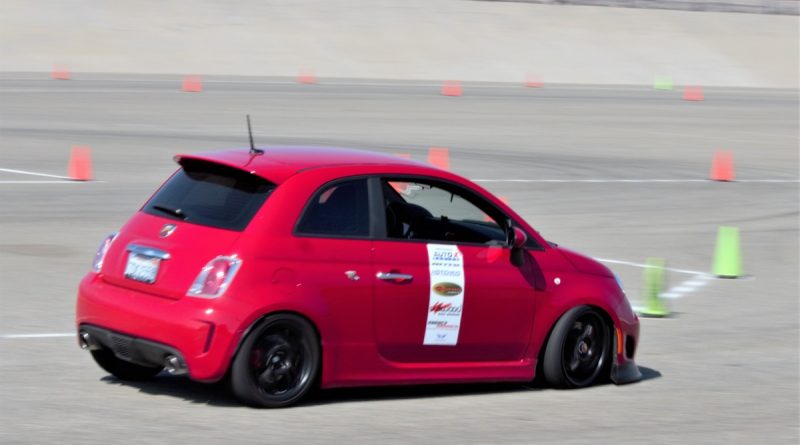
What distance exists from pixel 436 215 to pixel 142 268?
6.27 feet

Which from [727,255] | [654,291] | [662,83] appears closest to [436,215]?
[654,291]

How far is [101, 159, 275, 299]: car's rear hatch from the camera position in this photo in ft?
24.7

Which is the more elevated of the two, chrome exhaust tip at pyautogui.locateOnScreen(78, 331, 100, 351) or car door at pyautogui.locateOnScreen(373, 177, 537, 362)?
car door at pyautogui.locateOnScreen(373, 177, 537, 362)

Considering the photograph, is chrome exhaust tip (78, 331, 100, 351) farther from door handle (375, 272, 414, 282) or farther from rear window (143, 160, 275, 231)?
door handle (375, 272, 414, 282)

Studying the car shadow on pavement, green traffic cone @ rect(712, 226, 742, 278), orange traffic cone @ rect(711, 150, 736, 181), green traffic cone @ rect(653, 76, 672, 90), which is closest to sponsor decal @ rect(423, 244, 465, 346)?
the car shadow on pavement

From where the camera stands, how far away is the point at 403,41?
55656mm

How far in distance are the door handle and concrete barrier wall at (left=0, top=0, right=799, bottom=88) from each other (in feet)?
129

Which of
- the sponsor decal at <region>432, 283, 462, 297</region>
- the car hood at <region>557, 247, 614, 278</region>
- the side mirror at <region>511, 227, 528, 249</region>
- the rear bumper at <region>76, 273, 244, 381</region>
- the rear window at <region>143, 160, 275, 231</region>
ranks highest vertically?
the rear window at <region>143, 160, 275, 231</region>

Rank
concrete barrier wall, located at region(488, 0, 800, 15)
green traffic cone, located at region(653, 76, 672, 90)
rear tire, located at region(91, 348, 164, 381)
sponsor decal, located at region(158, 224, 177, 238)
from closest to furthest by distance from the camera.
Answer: sponsor decal, located at region(158, 224, 177, 238)
rear tire, located at region(91, 348, 164, 381)
green traffic cone, located at region(653, 76, 672, 90)
concrete barrier wall, located at region(488, 0, 800, 15)

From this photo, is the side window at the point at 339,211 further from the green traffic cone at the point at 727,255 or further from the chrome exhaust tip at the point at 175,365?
the green traffic cone at the point at 727,255

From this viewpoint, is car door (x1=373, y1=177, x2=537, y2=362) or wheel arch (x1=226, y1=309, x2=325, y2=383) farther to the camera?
car door (x1=373, y1=177, x2=537, y2=362)

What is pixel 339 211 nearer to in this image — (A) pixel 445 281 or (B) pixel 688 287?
(A) pixel 445 281

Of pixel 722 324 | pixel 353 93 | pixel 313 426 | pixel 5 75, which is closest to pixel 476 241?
pixel 313 426

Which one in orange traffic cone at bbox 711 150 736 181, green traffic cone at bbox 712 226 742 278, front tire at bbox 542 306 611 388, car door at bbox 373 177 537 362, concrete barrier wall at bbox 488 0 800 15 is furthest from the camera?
concrete barrier wall at bbox 488 0 800 15
